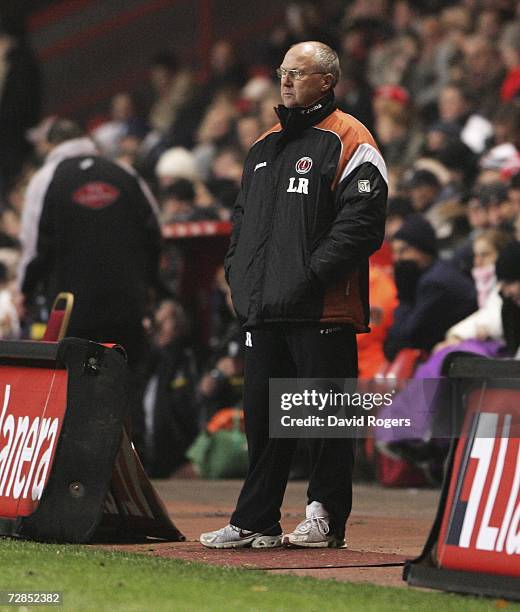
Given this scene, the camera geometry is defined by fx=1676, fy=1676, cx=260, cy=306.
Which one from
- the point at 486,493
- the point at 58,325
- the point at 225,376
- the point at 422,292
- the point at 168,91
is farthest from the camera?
the point at 168,91

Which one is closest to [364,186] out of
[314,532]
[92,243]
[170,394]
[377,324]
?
[314,532]

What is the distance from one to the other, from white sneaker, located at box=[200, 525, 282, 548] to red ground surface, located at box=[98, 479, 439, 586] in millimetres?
63

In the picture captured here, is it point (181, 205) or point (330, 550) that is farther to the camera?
point (181, 205)

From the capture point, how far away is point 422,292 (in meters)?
11.8

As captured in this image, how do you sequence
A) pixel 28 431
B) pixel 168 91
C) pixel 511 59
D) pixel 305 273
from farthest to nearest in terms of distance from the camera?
pixel 168 91, pixel 511 59, pixel 28 431, pixel 305 273

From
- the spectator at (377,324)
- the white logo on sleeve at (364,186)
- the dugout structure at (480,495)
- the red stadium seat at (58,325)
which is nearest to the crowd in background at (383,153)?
the spectator at (377,324)

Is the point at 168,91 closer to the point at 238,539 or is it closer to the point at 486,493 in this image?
the point at 238,539

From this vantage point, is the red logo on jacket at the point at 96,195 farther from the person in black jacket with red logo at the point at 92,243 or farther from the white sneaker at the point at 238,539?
the white sneaker at the point at 238,539

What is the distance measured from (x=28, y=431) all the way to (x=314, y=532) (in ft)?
4.78

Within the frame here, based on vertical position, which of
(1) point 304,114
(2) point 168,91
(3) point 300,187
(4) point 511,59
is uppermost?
(2) point 168,91

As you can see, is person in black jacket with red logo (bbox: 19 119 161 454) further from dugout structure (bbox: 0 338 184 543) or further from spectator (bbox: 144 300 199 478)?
spectator (bbox: 144 300 199 478)

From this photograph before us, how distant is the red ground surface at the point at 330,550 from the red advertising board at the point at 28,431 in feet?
1.76

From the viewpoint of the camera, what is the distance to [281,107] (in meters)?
7.77

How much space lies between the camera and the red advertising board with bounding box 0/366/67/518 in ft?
25.7
